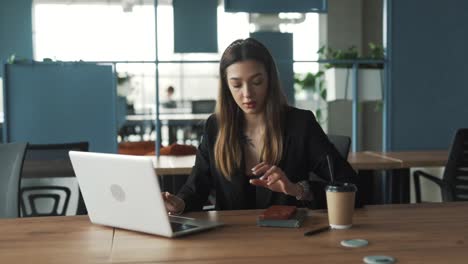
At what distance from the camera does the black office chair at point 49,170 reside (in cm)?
292

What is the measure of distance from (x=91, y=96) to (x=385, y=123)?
217cm

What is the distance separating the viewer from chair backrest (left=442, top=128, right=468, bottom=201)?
306 cm

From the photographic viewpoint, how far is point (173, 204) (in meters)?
1.74

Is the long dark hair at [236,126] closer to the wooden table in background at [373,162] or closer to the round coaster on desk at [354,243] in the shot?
the round coaster on desk at [354,243]

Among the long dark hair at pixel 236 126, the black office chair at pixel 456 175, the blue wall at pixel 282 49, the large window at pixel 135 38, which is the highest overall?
the large window at pixel 135 38

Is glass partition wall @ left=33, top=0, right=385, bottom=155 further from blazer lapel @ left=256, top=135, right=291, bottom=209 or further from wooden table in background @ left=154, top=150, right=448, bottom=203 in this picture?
blazer lapel @ left=256, top=135, right=291, bottom=209

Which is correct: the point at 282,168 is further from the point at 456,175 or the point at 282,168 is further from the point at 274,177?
the point at 456,175

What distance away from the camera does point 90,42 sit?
8258 millimetres

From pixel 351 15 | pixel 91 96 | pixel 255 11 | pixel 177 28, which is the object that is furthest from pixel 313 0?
pixel 351 15

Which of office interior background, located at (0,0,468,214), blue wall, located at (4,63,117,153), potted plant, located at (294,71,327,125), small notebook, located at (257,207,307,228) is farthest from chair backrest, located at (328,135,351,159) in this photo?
potted plant, located at (294,71,327,125)

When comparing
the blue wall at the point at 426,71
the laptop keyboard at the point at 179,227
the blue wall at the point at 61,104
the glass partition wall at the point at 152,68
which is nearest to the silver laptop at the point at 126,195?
the laptop keyboard at the point at 179,227

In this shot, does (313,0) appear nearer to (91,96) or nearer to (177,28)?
(177,28)

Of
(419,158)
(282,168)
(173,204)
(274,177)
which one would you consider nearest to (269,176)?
(274,177)

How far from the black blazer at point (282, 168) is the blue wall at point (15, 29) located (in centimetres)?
241
